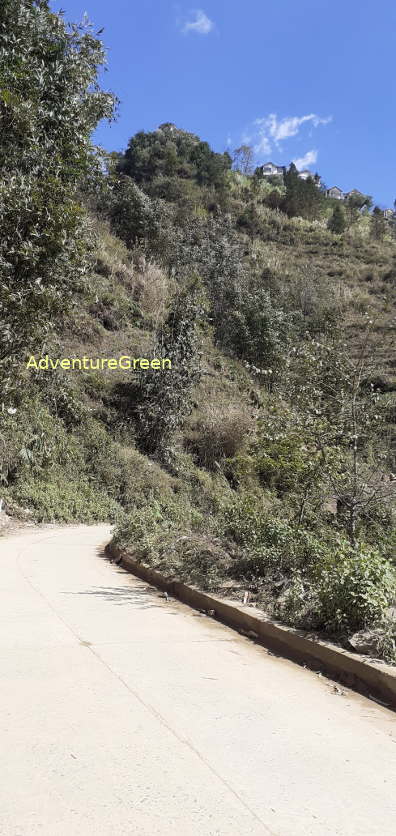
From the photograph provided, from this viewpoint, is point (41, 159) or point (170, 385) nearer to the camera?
point (41, 159)

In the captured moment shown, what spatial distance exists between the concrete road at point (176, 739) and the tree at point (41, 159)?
4.91 m

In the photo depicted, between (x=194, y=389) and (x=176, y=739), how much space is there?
22.9 m

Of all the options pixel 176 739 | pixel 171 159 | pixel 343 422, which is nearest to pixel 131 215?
pixel 171 159

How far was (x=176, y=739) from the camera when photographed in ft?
9.98

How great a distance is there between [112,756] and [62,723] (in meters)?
0.48

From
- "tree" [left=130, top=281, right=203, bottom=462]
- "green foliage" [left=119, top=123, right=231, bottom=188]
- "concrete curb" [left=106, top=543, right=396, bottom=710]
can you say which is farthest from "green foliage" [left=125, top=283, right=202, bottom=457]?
"green foliage" [left=119, top=123, right=231, bottom=188]

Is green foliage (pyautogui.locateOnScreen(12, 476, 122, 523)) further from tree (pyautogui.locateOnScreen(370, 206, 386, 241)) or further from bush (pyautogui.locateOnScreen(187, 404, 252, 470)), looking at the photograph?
tree (pyautogui.locateOnScreen(370, 206, 386, 241))

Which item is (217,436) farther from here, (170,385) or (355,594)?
(355,594)

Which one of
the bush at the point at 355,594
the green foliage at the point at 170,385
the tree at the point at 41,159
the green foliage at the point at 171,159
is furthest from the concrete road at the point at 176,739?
the green foliage at the point at 171,159

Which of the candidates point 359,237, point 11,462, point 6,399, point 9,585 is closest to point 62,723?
point 9,585

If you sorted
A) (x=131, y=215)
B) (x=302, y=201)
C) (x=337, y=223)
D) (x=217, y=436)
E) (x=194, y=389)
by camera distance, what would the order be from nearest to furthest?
(x=217, y=436) < (x=194, y=389) < (x=131, y=215) < (x=337, y=223) < (x=302, y=201)

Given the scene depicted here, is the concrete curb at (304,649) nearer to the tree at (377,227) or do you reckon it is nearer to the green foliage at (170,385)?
the green foliage at (170,385)

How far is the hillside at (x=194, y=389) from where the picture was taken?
7.04 m

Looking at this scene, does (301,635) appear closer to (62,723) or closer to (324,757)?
(324,757)
